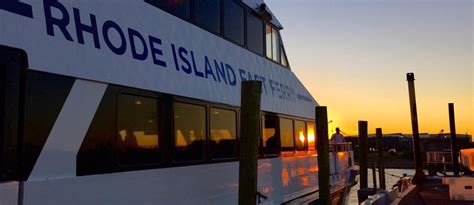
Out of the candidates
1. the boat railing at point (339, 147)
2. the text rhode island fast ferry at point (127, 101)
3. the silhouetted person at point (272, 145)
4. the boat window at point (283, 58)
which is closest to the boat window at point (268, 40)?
the text rhode island fast ferry at point (127, 101)

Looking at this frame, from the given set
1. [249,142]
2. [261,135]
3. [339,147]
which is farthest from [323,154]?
[339,147]

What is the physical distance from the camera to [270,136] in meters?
7.77

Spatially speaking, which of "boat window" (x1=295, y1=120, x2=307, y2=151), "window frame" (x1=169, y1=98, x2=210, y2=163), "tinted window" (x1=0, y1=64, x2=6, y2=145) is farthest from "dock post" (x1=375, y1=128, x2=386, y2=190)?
"tinted window" (x1=0, y1=64, x2=6, y2=145)

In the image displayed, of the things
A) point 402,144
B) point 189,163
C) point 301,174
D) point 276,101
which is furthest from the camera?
point 402,144

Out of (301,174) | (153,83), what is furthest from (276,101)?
(153,83)

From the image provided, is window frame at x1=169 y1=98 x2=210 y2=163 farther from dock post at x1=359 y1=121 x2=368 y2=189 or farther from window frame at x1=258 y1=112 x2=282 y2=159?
dock post at x1=359 y1=121 x2=368 y2=189

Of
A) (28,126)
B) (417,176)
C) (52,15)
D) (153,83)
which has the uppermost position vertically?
(52,15)

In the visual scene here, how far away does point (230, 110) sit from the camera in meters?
6.56

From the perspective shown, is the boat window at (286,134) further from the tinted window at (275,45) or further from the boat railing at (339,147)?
the boat railing at (339,147)

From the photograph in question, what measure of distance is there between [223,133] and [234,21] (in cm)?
171

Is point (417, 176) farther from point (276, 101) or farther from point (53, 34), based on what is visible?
point (53, 34)

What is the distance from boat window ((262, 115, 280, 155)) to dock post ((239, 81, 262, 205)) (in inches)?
73.8

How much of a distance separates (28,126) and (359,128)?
1058 centimetres

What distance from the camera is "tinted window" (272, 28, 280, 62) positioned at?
8750 millimetres
